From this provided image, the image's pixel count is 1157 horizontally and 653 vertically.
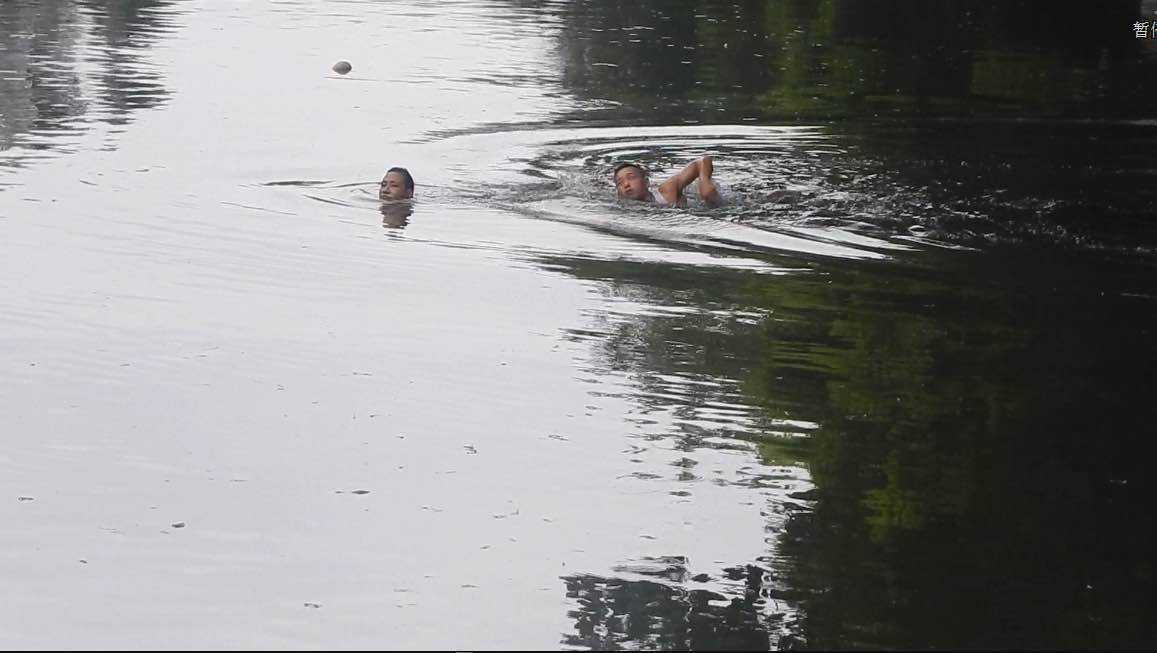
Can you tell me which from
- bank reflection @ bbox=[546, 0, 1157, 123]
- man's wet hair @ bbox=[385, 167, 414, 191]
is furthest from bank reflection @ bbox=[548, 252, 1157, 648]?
bank reflection @ bbox=[546, 0, 1157, 123]

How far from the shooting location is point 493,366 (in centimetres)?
1011

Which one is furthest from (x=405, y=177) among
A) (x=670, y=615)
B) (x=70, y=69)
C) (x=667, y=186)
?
(x=70, y=69)

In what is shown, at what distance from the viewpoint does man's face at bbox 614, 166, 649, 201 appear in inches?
615

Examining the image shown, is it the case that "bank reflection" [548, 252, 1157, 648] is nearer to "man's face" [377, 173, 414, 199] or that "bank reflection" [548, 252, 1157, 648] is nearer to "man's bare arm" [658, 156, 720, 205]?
"man's bare arm" [658, 156, 720, 205]

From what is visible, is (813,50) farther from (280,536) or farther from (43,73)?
(280,536)

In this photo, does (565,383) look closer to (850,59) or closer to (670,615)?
(670,615)

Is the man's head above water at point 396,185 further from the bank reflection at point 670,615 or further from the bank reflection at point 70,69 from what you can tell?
the bank reflection at point 670,615

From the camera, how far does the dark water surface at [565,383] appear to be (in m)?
6.95

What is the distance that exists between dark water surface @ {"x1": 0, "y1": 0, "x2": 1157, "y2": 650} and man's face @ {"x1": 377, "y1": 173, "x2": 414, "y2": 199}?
0.47 meters

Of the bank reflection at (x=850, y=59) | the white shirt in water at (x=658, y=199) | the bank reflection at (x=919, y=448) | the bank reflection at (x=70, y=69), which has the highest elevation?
the bank reflection at (x=70, y=69)

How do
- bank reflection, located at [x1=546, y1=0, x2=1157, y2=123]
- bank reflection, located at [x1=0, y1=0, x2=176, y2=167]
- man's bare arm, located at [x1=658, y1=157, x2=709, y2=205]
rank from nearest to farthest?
1. man's bare arm, located at [x1=658, y1=157, x2=709, y2=205]
2. bank reflection, located at [x1=0, y1=0, x2=176, y2=167]
3. bank reflection, located at [x1=546, y1=0, x2=1157, y2=123]

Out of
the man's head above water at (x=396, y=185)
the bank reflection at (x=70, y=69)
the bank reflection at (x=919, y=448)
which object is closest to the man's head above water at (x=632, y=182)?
the man's head above water at (x=396, y=185)

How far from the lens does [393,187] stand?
1522 cm

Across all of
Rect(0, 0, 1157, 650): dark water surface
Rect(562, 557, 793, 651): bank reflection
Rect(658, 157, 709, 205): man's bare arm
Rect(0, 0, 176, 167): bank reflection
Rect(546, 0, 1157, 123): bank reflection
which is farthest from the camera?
Rect(546, 0, 1157, 123): bank reflection
